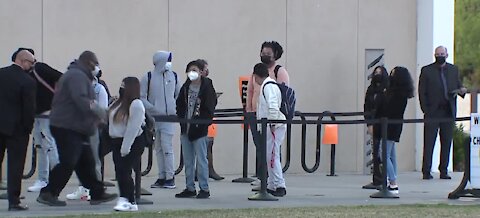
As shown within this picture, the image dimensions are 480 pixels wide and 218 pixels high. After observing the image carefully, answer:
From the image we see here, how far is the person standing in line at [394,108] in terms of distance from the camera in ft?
49.0

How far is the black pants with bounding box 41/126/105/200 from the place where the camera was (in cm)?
1257

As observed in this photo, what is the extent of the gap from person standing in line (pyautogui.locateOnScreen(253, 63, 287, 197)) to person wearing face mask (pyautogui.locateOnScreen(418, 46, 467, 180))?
429 centimetres

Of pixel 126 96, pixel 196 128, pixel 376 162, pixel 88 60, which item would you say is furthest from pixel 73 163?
pixel 376 162

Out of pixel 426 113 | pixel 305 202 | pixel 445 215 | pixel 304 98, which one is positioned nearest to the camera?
pixel 445 215

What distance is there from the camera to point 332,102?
769 inches

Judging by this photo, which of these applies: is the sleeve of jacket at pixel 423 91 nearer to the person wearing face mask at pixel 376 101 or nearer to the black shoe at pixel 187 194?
the person wearing face mask at pixel 376 101

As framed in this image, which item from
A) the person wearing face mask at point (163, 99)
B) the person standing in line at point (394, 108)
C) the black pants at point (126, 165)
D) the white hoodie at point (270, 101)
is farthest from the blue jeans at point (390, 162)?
the black pants at point (126, 165)

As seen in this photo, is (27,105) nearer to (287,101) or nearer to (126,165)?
(126,165)

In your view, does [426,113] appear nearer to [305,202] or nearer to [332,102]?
[332,102]

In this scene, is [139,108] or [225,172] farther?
[225,172]

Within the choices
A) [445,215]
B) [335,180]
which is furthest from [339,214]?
[335,180]

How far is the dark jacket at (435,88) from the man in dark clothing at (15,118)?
7575 mm

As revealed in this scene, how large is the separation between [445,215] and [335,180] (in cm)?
566

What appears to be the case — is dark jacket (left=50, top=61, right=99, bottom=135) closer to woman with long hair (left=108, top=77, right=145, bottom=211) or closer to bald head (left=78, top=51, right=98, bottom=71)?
bald head (left=78, top=51, right=98, bottom=71)
